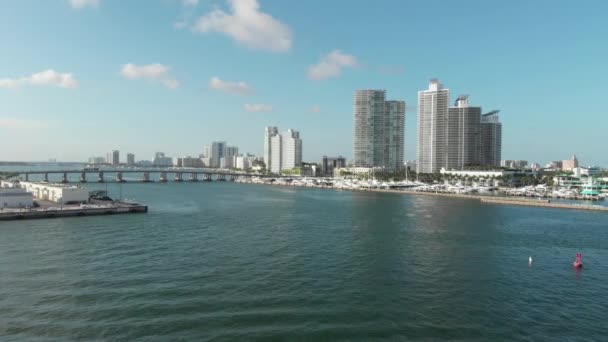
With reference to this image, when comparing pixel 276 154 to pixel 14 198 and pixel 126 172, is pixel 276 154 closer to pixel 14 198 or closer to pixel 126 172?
pixel 126 172

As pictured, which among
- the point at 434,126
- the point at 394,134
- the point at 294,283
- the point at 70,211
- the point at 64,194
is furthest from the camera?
the point at 394,134

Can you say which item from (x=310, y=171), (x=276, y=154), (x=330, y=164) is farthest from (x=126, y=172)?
(x=330, y=164)

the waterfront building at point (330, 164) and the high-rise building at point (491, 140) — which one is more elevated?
the high-rise building at point (491, 140)

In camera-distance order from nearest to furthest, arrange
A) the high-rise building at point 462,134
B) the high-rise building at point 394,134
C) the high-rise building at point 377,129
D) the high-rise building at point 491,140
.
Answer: the high-rise building at point 462,134 → the high-rise building at point 491,140 → the high-rise building at point 377,129 → the high-rise building at point 394,134

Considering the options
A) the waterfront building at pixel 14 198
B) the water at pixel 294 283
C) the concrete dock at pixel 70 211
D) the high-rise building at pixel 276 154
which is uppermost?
the high-rise building at pixel 276 154

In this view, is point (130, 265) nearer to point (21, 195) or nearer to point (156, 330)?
point (156, 330)

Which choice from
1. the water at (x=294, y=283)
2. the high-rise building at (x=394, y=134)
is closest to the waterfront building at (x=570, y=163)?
the high-rise building at (x=394, y=134)

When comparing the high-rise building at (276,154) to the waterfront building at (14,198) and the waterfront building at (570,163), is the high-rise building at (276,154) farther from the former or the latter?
the waterfront building at (14,198)

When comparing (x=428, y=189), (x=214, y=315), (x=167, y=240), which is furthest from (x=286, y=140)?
(x=214, y=315)
